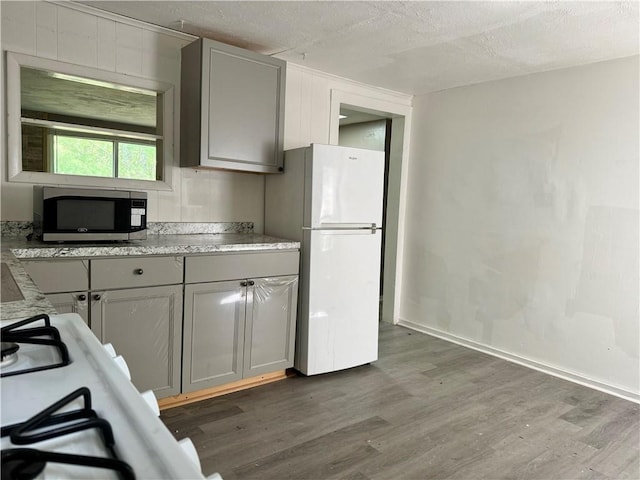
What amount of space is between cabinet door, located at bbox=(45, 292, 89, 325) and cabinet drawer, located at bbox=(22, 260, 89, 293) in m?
0.02

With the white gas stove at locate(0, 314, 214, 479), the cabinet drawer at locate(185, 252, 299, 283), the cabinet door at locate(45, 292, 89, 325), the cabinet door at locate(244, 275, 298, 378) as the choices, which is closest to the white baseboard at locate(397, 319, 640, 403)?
the cabinet door at locate(244, 275, 298, 378)

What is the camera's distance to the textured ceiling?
7.72ft

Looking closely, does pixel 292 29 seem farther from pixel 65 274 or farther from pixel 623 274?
pixel 623 274

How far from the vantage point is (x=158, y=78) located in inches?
112

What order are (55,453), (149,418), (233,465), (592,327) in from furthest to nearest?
(592,327) < (233,465) < (149,418) < (55,453)

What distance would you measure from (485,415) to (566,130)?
2.05m

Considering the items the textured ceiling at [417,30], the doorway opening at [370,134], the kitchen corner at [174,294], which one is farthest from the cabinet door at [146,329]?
the doorway opening at [370,134]

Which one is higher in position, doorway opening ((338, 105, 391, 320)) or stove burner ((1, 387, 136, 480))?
doorway opening ((338, 105, 391, 320))

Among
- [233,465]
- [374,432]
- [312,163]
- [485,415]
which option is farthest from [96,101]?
[485,415]

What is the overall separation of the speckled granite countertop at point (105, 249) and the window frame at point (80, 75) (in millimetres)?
352

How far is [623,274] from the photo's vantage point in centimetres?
292

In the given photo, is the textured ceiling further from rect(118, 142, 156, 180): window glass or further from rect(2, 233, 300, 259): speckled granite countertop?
rect(2, 233, 300, 259): speckled granite countertop

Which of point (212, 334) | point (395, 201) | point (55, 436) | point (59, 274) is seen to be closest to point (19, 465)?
point (55, 436)

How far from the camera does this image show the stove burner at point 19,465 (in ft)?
1.64
